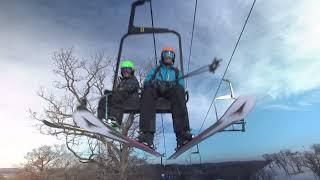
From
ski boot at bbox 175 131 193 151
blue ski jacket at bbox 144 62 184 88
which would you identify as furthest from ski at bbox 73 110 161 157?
blue ski jacket at bbox 144 62 184 88

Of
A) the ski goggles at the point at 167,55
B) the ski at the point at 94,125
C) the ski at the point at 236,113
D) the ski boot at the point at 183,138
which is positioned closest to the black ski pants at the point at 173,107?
the ski boot at the point at 183,138

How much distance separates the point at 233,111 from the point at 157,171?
46.2m

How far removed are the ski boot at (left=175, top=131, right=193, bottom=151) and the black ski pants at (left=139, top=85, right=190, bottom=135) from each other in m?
0.04

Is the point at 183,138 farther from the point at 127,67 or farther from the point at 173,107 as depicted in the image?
the point at 127,67

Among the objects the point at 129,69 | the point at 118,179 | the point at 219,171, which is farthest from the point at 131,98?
the point at 219,171

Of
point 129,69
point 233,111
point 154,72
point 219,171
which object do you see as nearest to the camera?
point 233,111

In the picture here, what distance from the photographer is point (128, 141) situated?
4.84m

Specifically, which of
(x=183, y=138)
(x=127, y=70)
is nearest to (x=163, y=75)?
(x=127, y=70)

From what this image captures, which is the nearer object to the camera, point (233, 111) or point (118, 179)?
Result: point (233, 111)

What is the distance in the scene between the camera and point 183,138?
5.44 m

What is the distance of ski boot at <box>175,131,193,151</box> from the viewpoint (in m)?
5.38

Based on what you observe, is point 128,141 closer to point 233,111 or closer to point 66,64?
point 233,111

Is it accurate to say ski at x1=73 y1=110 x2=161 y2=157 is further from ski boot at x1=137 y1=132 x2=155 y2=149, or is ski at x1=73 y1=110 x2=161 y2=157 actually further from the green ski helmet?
the green ski helmet

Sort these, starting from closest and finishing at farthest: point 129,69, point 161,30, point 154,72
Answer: point 154,72
point 129,69
point 161,30
